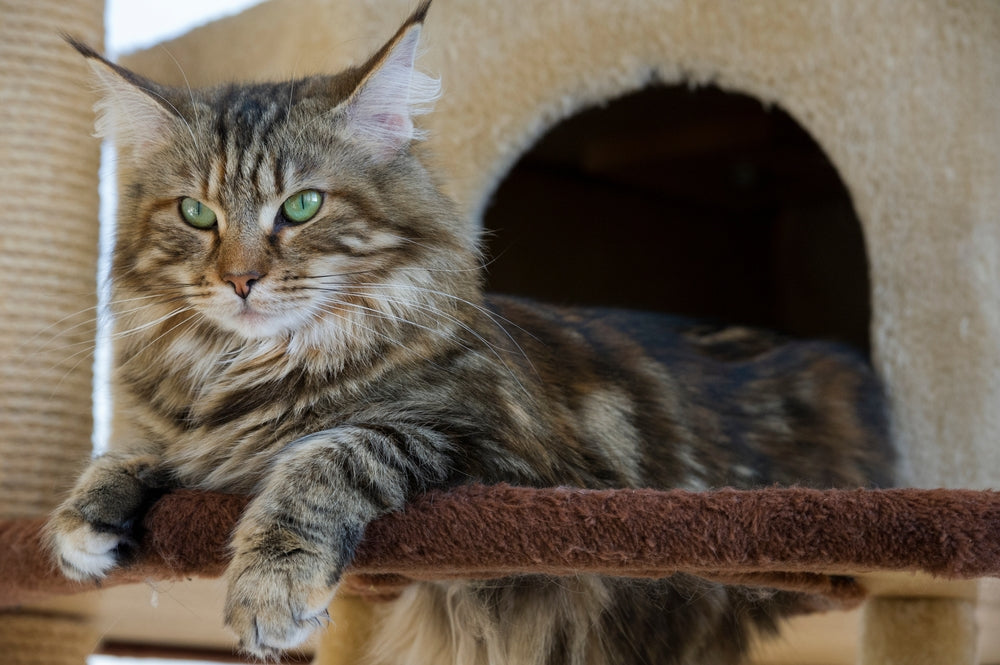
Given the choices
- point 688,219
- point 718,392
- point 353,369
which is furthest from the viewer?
Answer: point 688,219

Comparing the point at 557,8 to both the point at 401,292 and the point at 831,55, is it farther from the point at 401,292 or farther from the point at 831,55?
the point at 401,292

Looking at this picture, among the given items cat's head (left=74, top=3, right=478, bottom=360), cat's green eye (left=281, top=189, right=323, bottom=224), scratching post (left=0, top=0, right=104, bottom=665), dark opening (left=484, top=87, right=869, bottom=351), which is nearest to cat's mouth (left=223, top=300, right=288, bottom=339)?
cat's head (left=74, top=3, right=478, bottom=360)

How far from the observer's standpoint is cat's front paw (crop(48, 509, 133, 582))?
118 centimetres

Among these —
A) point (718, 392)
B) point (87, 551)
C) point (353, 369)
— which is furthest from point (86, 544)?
point (718, 392)

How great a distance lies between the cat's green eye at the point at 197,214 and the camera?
133cm

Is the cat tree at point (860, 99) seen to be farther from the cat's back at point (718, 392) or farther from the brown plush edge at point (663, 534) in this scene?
the brown plush edge at point (663, 534)

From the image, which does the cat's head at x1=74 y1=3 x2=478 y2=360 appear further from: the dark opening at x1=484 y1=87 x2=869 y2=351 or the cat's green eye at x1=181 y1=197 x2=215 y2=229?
the dark opening at x1=484 y1=87 x2=869 y2=351

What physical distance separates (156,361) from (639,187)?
2.23 metres

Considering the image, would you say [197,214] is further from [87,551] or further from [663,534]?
[663,534]

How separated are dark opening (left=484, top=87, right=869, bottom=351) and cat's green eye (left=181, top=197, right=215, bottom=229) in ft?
5.33

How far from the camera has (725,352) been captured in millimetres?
1967

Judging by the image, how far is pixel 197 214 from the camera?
4.40 ft

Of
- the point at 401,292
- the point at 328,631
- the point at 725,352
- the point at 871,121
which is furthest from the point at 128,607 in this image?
the point at 871,121

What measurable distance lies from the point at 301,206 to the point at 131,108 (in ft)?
1.11
